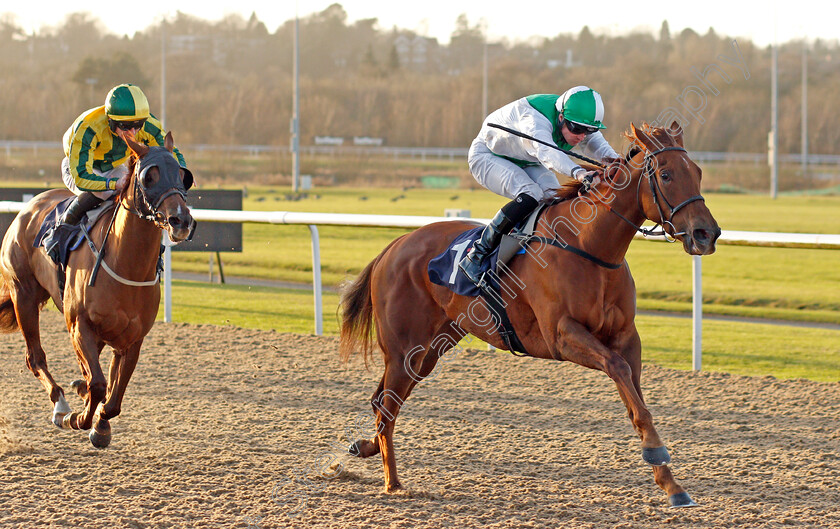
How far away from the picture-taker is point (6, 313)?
539cm

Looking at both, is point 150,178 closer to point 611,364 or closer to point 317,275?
point 611,364

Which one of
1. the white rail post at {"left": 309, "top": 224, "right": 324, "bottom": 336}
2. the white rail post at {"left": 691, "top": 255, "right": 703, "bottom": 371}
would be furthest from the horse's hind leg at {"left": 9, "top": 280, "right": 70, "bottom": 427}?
the white rail post at {"left": 691, "top": 255, "right": 703, "bottom": 371}

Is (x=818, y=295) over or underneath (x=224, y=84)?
underneath

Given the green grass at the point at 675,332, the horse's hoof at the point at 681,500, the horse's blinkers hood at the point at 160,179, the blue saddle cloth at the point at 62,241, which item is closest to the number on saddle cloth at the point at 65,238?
the blue saddle cloth at the point at 62,241

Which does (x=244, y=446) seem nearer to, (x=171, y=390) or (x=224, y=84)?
(x=171, y=390)

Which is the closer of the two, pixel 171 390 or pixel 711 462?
pixel 711 462

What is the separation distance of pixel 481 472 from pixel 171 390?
2356 mm

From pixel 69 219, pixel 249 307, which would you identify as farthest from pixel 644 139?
pixel 249 307

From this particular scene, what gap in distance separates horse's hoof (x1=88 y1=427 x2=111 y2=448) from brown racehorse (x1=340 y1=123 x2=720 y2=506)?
43.4 inches

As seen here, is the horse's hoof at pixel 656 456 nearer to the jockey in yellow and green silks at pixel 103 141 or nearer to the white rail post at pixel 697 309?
the jockey in yellow and green silks at pixel 103 141

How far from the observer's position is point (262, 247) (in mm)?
14703

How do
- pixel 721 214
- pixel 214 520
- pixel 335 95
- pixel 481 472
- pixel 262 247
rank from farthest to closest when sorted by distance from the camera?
pixel 335 95
pixel 721 214
pixel 262 247
pixel 481 472
pixel 214 520

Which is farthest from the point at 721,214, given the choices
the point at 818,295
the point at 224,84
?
the point at 224,84

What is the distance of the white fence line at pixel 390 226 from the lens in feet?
17.6
